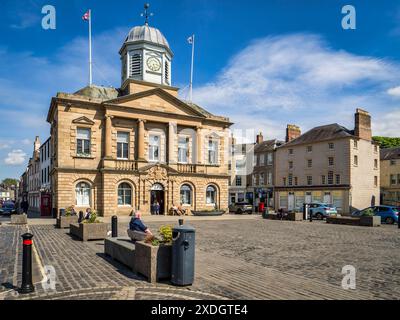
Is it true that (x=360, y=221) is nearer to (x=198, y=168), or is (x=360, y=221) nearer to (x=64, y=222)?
(x=198, y=168)

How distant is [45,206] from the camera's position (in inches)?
1310

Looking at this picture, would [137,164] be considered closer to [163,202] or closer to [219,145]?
[163,202]

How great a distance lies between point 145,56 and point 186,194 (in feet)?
51.9

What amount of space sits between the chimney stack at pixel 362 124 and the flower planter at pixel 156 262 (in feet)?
144

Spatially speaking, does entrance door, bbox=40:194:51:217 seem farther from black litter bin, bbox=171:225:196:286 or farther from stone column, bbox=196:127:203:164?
black litter bin, bbox=171:225:196:286

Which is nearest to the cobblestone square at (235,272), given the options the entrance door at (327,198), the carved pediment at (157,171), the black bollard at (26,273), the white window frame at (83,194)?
the black bollard at (26,273)

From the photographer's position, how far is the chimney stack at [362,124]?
45719mm

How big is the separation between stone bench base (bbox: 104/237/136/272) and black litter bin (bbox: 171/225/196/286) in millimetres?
1649

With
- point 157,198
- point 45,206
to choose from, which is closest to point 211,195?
→ point 157,198

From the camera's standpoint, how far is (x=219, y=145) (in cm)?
4031

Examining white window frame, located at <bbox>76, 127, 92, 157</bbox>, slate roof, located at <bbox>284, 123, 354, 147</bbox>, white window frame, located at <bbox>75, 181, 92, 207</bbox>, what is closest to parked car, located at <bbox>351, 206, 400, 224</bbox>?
slate roof, located at <bbox>284, 123, 354, 147</bbox>

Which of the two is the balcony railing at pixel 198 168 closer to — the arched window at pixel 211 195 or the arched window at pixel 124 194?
the arched window at pixel 211 195

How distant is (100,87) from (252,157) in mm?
31780
